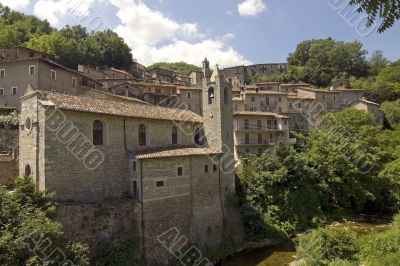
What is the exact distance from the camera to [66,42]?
59.2m

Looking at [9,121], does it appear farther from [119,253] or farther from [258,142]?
[258,142]

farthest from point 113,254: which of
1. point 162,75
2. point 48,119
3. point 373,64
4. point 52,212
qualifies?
point 373,64

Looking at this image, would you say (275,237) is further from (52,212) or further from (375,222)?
(52,212)

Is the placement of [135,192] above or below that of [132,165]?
below

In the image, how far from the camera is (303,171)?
2964 cm

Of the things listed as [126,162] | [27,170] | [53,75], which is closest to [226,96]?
[126,162]

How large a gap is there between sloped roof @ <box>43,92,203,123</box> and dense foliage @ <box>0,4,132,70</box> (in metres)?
37.1

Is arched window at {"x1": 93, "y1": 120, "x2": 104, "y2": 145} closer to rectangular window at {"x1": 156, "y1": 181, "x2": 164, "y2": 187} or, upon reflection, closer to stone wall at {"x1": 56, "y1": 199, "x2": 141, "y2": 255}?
stone wall at {"x1": 56, "y1": 199, "x2": 141, "y2": 255}

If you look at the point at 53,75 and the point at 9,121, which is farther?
the point at 53,75

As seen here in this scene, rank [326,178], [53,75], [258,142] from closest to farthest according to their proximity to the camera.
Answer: [326,178], [53,75], [258,142]

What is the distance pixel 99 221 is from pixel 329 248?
12253mm

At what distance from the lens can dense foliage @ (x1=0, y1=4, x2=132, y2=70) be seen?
55.4 m

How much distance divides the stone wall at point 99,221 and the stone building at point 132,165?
0.21ft

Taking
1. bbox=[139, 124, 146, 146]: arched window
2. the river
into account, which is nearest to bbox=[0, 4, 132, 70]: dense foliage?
bbox=[139, 124, 146, 146]: arched window
